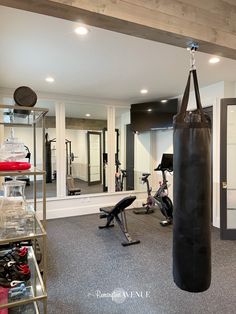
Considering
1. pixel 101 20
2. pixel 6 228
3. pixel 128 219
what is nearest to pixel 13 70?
pixel 101 20

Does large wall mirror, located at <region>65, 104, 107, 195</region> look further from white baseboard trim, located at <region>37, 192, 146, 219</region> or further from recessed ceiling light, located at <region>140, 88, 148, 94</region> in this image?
recessed ceiling light, located at <region>140, 88, 148, 94</region>

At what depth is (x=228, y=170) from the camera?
3836 mm

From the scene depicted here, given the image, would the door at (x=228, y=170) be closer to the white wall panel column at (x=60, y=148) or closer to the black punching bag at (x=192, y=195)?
the black punching bag at (x=192, y=195)

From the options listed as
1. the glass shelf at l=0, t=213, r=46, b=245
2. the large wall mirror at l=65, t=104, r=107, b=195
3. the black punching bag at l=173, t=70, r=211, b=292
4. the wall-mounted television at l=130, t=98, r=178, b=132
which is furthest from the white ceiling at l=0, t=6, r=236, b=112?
the glass shelf at l=0, t=213, r=46, b=245

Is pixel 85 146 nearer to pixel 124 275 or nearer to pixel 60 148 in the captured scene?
pixel 60 148

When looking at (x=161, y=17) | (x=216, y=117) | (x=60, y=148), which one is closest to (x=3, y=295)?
(x=161, y=17)

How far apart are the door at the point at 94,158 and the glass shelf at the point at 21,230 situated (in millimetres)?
4720

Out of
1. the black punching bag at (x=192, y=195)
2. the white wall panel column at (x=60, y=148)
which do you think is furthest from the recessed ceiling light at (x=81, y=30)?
the white wall panel column at (x=60, y=148)

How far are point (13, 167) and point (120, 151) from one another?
5.05 m

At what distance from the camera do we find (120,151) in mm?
6418

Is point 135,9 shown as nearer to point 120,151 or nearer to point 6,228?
point 6,228

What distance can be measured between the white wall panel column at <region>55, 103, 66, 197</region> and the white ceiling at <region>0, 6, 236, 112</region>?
0.53 meters

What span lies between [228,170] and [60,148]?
344 cm

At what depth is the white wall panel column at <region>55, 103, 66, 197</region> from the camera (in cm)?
526
